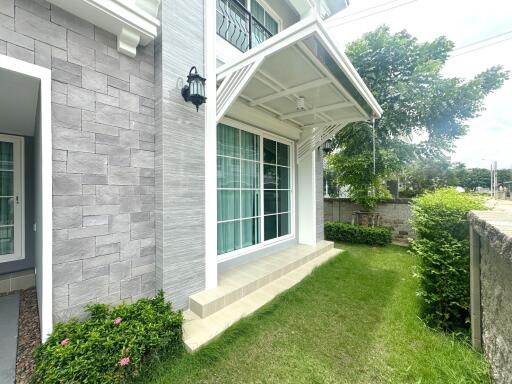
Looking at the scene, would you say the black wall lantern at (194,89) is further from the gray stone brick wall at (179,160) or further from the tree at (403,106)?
the tree at (403,106)

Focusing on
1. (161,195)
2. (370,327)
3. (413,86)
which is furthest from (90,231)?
(413,86)

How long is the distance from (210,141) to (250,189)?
1.81 metres

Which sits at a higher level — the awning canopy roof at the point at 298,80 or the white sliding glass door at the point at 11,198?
the awning canopy roof at the point at 298,80

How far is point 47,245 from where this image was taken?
6.51 feet

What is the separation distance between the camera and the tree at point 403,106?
7.44m

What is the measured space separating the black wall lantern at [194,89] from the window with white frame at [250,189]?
49.2 inches

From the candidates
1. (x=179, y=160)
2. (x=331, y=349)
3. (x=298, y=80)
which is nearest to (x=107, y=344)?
(x=179, y=160)

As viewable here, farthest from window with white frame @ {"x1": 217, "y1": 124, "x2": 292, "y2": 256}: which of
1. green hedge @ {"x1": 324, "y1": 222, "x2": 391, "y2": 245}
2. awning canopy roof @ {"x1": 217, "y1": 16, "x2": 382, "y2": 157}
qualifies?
green hedge @ {"x1": 324, "y1": 222, "x2": 391, "y2": 245}

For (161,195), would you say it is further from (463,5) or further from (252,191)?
(463,5)

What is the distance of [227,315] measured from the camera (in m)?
2.88

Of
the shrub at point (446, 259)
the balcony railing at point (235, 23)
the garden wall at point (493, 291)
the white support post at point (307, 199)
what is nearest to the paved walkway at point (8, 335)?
the garden wall at point (493, 291)

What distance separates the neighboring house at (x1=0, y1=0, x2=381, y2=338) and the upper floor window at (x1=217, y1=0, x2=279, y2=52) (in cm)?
3

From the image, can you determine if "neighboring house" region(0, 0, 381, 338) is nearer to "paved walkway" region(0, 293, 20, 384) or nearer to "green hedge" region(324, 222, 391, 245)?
"paved walkway" region(0, 293, 20, 384)

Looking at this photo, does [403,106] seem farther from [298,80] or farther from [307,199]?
[298,80]
